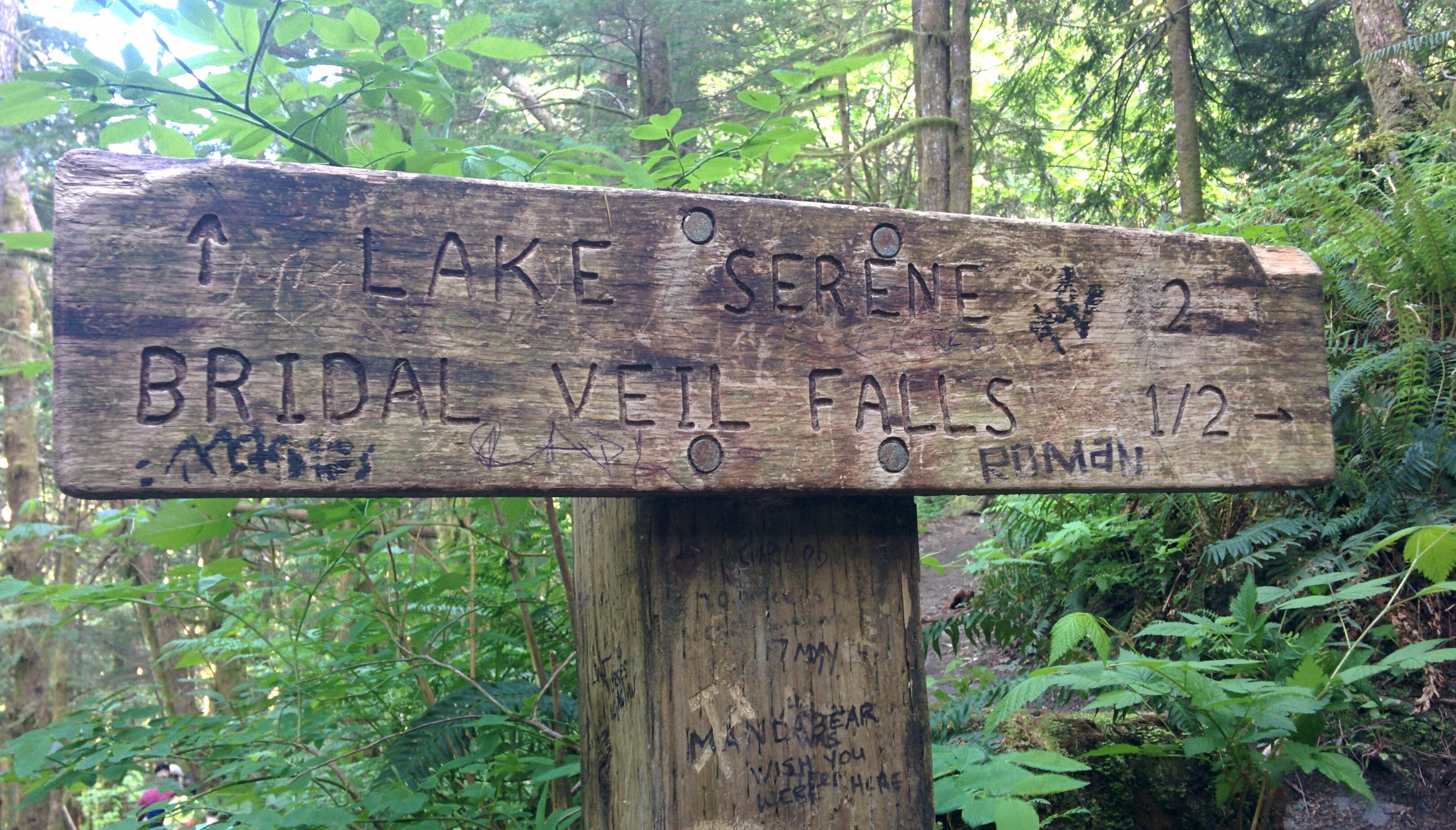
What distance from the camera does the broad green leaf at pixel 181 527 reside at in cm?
169

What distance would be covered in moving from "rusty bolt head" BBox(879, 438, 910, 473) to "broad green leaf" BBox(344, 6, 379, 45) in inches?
50.2

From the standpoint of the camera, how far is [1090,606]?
14.1 ft

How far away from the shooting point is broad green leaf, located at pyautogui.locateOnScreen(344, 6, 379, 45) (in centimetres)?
167

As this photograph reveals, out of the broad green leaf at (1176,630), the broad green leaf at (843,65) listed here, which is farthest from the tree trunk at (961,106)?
the broad green leaf at (1176,630)

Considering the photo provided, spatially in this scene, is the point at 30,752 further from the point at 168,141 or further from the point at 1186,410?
the point at 1186,410

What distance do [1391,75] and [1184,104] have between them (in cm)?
295

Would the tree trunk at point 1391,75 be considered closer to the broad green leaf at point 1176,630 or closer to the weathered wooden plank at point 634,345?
the broad green leaf at point 1176,630

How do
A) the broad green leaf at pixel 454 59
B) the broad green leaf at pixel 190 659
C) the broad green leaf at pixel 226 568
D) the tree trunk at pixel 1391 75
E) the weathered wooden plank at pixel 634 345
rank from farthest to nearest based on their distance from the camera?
the tree trunk at pixel 1391 75 → the broad green leaf at pixel 190 659 → the broad green leaf at pixel 226 568 → the broad green leaf at pixel 454 59 → the weathered wooden plank at pixel 634 345

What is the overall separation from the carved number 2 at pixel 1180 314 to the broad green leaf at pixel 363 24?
5.08ft

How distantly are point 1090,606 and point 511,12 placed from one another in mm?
7534

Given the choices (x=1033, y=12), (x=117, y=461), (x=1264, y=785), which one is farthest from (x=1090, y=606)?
(x=1033, y=12)

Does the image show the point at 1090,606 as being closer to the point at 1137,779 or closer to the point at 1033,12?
the point at 1137,779

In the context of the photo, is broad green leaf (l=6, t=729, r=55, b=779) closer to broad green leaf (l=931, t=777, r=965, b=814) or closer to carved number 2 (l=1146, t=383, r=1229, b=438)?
broad green leaf (l=931, t=777, r=965, b=814)

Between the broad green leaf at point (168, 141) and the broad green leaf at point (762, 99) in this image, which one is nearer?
the broad green leaf at point (168, 141)
